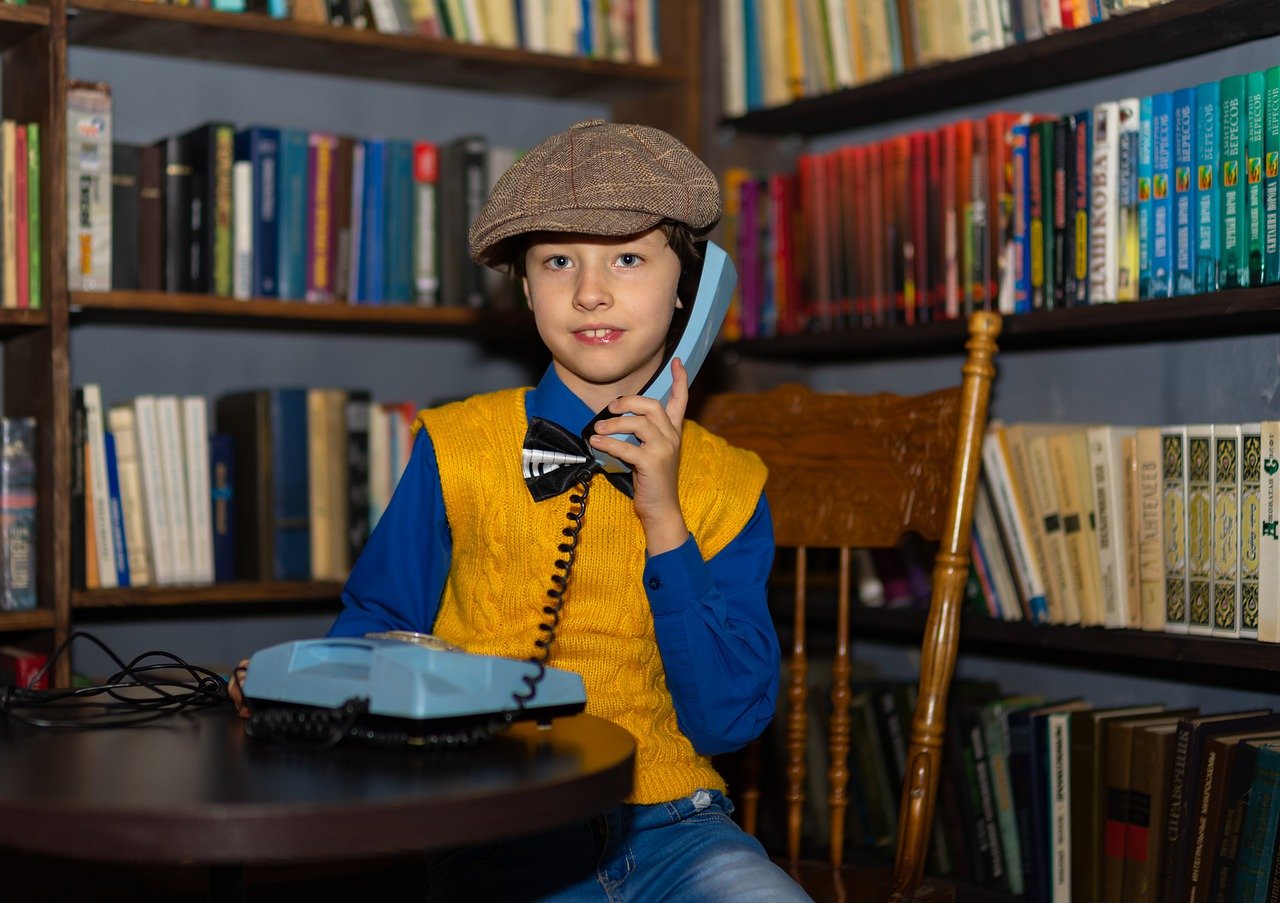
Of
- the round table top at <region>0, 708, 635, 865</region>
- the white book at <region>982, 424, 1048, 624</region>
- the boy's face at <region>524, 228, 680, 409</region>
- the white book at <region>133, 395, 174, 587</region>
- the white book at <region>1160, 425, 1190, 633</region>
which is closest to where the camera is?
the round table top at <region>0, 708, 635, 865</region>

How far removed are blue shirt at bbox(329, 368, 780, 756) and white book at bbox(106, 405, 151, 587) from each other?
91 cm

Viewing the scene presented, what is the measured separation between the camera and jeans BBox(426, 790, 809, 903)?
4.22 feet

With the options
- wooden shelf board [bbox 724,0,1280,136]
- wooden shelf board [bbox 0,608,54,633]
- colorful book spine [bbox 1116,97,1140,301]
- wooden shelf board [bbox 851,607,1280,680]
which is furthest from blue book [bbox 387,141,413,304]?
colorful book spine [bbox 1116,97,1140,301]

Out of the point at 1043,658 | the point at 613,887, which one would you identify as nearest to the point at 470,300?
the point at 1043,658

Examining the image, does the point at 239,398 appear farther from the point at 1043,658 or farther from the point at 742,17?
the point at 1043,658

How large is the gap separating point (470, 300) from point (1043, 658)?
3.77 ft

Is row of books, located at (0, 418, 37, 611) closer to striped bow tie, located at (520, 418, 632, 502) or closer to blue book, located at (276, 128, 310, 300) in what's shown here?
blue book, located at (276, 128, 310, 300)

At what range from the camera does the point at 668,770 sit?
1.42 meters

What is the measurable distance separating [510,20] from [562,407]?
4.15 ft

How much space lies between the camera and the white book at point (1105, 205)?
1993mm

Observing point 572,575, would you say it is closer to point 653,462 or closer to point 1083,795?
point 653,462

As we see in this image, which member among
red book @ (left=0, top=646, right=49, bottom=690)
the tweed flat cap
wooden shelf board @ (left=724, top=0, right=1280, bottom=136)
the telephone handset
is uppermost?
wooden shelf board @ (left=724, top=0, right=1280, bottom=136)

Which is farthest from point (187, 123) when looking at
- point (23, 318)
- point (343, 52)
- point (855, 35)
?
point (855, 35)

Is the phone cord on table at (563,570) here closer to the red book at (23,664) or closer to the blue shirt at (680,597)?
the blue shirt at (680,597)
